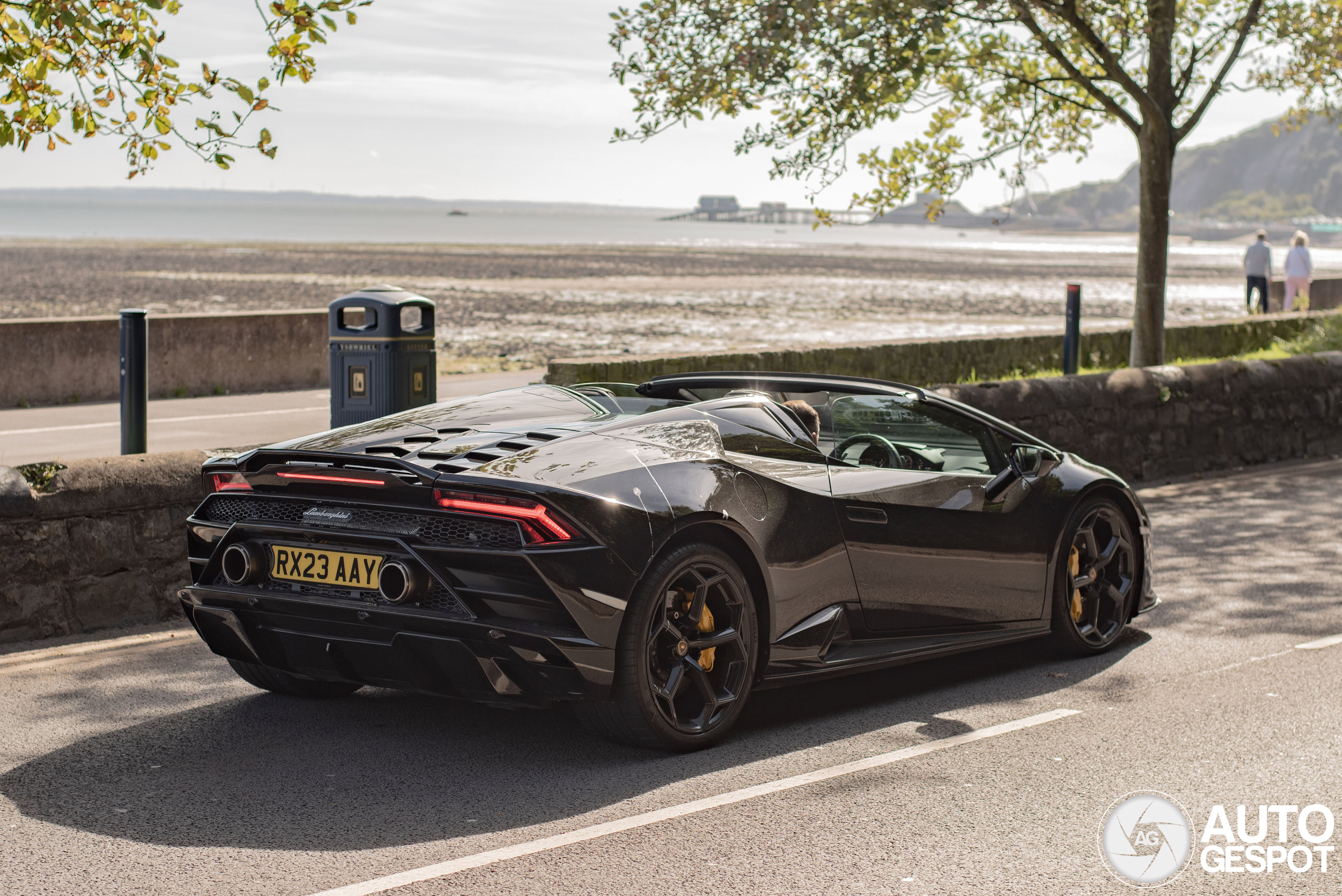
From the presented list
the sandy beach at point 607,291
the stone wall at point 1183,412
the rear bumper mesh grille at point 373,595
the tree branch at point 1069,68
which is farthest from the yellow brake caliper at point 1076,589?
the sandy beach at point 607,291

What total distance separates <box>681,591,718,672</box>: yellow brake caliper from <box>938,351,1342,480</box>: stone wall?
5.93 metres

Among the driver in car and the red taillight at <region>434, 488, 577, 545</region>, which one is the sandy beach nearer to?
the driver in car

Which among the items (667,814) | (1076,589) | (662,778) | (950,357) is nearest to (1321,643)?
(1076,589)

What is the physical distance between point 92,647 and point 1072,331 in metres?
11.4

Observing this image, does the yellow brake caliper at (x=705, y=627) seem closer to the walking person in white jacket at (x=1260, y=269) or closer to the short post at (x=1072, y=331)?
the short post at (x=1072, y=331)

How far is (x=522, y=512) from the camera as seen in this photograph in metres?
4.68

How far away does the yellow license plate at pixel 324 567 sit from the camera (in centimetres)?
479

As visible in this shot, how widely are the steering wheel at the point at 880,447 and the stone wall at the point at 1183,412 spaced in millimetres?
4706

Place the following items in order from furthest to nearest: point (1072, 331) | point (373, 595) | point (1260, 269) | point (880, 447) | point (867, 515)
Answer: point (1260, 269) → point (1072, 331) → point (880, 447) → point (867, 515) → point (373, 595)

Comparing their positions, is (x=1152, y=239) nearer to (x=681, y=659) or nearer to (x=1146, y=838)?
(x=681, y=659)

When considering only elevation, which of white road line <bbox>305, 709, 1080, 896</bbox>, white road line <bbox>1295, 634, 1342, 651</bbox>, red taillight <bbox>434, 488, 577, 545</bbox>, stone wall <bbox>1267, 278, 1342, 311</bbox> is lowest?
white road line <bbox>305, 709, 1080, 896</bbox>

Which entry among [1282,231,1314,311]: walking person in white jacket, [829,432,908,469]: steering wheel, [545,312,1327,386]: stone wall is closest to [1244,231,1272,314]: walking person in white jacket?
[1282,231,1314,311]: walking person in white jacket

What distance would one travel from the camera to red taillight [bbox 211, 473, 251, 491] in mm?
5133

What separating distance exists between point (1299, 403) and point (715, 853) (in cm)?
1156
